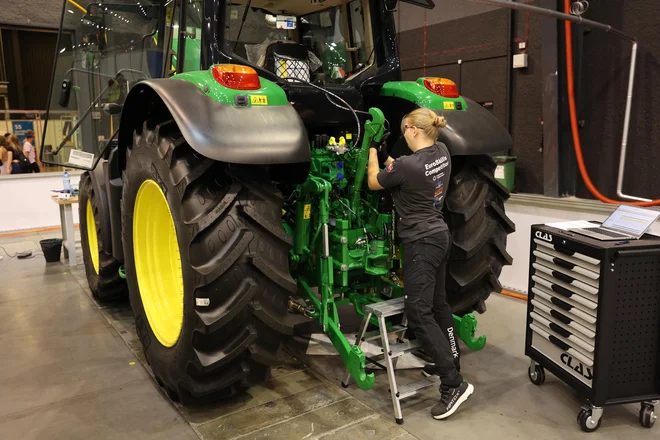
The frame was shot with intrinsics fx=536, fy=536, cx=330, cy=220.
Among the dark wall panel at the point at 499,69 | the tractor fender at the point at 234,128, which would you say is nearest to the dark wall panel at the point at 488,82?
the dark wall panel at the point at 499,69

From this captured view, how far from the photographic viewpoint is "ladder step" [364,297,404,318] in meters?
2.62

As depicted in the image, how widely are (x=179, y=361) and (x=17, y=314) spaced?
233 cm

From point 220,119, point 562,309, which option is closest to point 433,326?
point 562,309

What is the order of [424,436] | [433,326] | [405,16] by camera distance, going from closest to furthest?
[424,436]
[433,326]
[405,16]

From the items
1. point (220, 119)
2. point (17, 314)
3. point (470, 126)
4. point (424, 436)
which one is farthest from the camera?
point (17, 314)

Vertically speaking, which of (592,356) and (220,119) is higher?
(220,119)

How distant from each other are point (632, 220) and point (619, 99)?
2.12m

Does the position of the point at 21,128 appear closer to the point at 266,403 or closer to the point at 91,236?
the point at 91,236

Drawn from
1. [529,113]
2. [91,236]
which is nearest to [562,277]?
[529,113]

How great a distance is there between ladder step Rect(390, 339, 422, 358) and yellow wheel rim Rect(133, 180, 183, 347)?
43.0 inches

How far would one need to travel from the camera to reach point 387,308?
8.73 feet

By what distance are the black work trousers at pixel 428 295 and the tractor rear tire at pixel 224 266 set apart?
1.90 feet

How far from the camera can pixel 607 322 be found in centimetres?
241

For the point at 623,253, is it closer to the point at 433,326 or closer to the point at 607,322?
the point at 607,322
